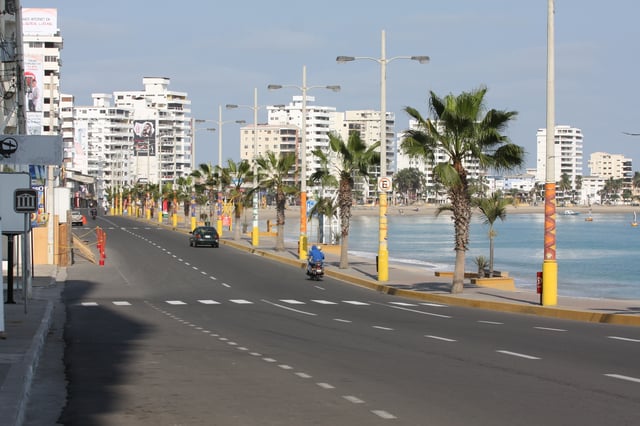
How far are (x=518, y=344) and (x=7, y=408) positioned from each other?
1131cm

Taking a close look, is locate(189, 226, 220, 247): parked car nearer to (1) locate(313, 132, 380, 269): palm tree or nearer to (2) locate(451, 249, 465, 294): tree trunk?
(1) locate(313, 132, 380, 269): palm tree

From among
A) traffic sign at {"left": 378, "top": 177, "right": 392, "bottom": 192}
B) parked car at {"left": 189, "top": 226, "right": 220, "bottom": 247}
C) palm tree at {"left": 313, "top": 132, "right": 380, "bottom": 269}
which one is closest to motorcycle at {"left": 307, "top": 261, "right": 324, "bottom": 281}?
palm tree at {"left": 313, "top": 132, "right": 380, "bottom": 269}

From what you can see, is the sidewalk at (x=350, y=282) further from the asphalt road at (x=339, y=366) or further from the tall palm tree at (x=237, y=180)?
the tall palm tree at (x=237, y=180)

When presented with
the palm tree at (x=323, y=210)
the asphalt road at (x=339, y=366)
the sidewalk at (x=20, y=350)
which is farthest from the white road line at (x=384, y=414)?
the palm tree at (x=323, y=210)

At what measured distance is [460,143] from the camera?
3581 cm

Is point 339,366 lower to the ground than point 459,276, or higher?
higher

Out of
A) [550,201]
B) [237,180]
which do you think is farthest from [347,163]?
[237,180]

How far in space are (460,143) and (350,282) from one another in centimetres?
1118

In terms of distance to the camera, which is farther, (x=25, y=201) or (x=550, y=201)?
(x=550, y=201)

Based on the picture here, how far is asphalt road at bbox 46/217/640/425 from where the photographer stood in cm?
1173

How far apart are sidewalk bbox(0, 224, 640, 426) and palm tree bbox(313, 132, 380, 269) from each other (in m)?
1.93

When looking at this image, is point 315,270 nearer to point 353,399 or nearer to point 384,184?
point 384,184

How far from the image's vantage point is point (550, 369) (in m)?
15.6

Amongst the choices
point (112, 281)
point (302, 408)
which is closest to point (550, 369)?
point (302, 408)
